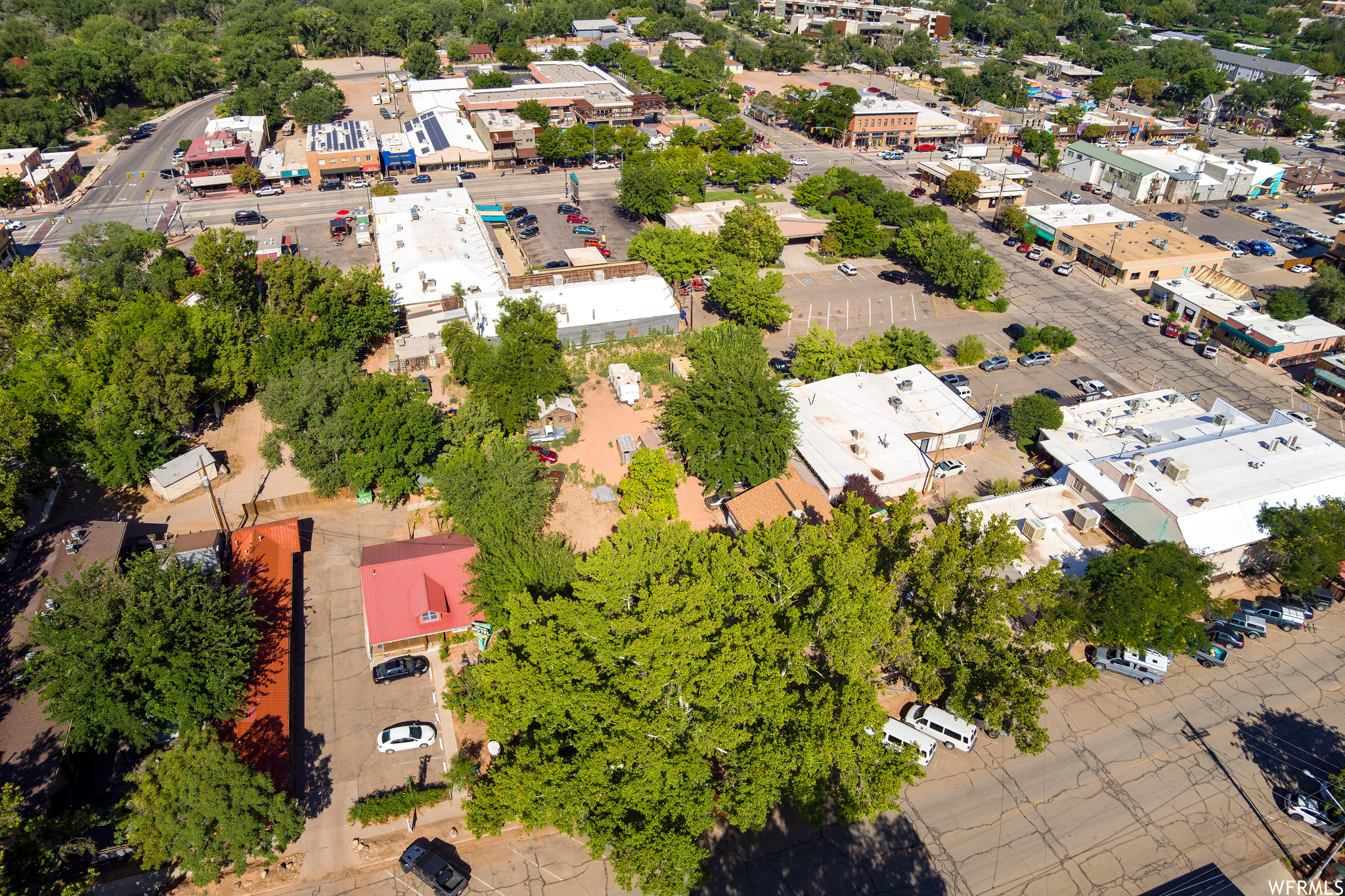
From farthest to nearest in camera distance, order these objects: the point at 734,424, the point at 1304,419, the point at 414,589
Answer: the point at 1304,419 → the point at 734,424 → the point at 414,589

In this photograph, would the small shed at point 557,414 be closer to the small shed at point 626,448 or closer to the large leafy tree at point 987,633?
the small shed at point 626,448

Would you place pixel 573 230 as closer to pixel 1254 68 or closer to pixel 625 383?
pixel 625 383

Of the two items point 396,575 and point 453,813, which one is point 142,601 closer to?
point 396,575

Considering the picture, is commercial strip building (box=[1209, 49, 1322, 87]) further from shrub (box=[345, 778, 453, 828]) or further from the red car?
shrub (box=[345, 778, 453, 828])

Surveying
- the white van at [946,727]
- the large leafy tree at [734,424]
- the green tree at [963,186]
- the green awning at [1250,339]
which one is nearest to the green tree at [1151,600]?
the white van at [946,727]

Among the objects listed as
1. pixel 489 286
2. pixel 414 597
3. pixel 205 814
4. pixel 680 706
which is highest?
pixel 489 286

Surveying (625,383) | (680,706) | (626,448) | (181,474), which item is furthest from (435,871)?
(625,383)

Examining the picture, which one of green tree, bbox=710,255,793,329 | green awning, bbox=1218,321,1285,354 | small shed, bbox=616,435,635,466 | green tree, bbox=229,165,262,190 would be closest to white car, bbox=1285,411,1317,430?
green awning, bbox=1218,321,1285,354
